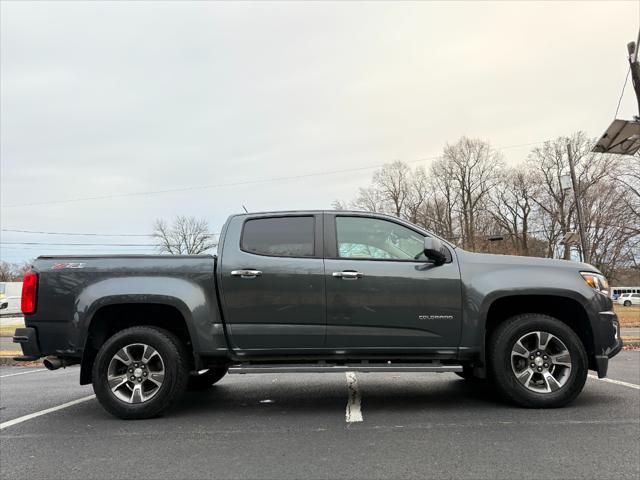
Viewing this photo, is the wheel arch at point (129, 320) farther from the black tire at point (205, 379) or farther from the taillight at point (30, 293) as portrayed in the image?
the black tire at point (205, 379)

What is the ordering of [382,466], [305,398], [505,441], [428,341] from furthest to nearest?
[305,398] < [428,341] < [505,441] < [382,466]

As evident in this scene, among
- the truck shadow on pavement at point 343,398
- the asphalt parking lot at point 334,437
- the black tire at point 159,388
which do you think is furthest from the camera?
the truck shadow on pavement at point 343,398

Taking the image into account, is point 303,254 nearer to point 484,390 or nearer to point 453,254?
point 453,254

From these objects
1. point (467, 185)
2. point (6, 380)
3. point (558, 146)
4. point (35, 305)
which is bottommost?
point (6, 380)

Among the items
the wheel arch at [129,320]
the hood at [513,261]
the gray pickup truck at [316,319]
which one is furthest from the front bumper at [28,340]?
the hood at [513,261]

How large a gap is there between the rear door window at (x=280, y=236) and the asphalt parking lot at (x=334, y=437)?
5.28 feet

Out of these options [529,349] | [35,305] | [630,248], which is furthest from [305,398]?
[630,248]

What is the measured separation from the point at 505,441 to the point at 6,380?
24.7ft

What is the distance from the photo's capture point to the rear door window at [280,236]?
488cm

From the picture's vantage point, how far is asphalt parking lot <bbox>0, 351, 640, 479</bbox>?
3402mm

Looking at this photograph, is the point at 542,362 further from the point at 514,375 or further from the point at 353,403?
the point at 353,403

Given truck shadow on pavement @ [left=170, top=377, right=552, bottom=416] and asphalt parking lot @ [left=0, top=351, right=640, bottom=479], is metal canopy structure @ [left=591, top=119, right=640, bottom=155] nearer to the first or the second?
asphalt parking lot @ [left=0, top=351, right=640, bottom=479]

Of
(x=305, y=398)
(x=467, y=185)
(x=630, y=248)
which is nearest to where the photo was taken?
(x=305, y=398)

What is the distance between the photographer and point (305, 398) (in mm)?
5574
